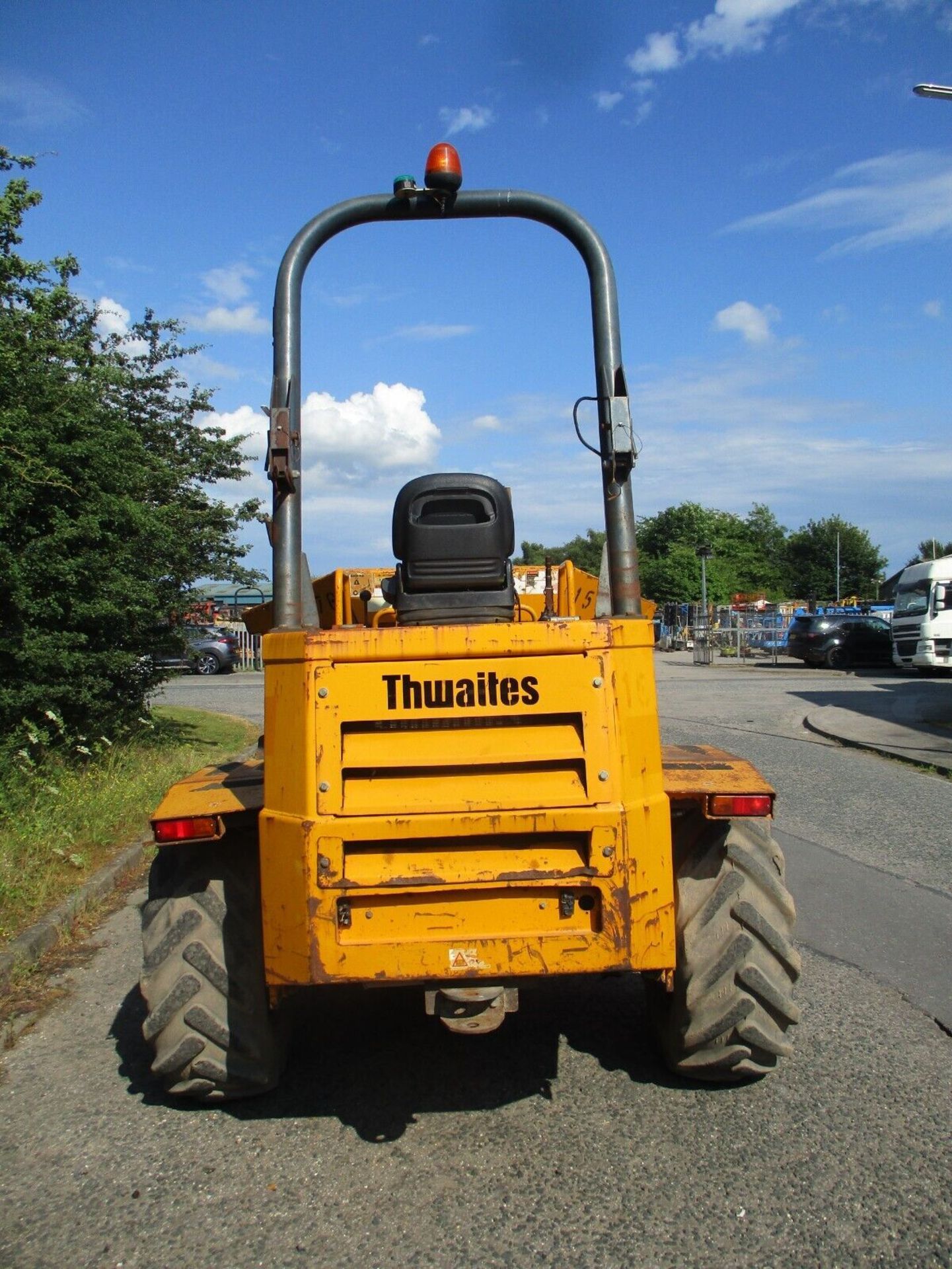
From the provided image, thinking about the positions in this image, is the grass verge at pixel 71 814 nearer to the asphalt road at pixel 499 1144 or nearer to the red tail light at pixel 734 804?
the asphalt road at pixel 499 1144

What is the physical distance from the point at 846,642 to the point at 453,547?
3019 centimetres

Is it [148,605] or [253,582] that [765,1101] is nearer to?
[148,605]

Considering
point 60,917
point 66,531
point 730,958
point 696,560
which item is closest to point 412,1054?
point 730,958

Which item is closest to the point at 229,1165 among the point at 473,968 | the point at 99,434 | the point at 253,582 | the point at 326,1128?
the point at 326,1128

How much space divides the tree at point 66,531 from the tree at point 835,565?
9230 cm

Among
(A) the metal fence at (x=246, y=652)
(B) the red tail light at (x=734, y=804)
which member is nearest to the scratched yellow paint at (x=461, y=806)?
(B) the red tail light at (x=734, y=804)

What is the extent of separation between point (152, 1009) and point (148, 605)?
7541 mm

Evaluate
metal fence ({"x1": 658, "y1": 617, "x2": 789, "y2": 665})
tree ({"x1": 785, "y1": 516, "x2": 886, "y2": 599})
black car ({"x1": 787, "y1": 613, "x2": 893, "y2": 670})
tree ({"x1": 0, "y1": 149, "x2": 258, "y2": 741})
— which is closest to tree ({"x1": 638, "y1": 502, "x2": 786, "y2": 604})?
tree ({"x1": 785, "y1": 516, "x2": 886, "y2": 599})

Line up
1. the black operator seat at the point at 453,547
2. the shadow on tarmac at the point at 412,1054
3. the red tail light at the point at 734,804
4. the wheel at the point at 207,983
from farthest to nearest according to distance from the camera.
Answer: the shadow on tarmac at the point at 412,1054, the black operator seat at the point at 453,547, the wheel at the point at 207,983, the red tail light at the point at 734,804

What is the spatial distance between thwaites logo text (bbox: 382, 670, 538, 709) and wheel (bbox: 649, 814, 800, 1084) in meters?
0.96

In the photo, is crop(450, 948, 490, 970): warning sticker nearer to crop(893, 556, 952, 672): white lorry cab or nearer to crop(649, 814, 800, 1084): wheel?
crop(649, 814, 800, 1084): wheel

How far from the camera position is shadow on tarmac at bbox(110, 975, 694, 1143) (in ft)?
12.9

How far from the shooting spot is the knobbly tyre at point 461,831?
3.28 meters

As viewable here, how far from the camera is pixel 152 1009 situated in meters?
3.73
